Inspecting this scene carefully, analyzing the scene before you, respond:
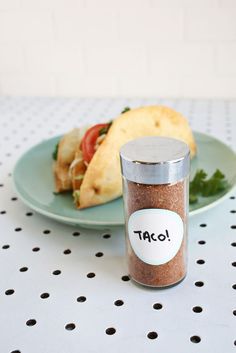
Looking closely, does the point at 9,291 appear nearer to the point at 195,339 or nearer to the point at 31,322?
the point at 31,322

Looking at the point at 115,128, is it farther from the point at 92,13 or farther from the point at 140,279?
the point at 92,13

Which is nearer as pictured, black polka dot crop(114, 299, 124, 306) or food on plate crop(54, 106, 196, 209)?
black polka dot crop(114, 299, 124, 306)

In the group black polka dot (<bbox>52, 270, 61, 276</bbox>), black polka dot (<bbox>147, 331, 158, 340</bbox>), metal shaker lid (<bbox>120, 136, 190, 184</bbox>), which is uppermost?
metal shaker lid (<bbox>120, 136, 190, 184</bbox>)

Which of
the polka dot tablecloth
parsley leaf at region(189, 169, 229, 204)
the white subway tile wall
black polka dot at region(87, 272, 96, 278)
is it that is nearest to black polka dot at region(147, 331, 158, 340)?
the polka dot tablecloth

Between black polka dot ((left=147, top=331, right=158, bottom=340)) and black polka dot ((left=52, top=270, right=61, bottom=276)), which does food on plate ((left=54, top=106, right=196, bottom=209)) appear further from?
black polka dot ((left=147, top=331, right=158, bottom=340))

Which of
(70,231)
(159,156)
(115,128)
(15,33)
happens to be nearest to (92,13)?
(15,33)

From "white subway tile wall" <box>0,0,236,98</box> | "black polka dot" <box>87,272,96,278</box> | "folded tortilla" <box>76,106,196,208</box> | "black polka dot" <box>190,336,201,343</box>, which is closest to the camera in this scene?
"black polka dot" <box>190,336,201,343</box>
